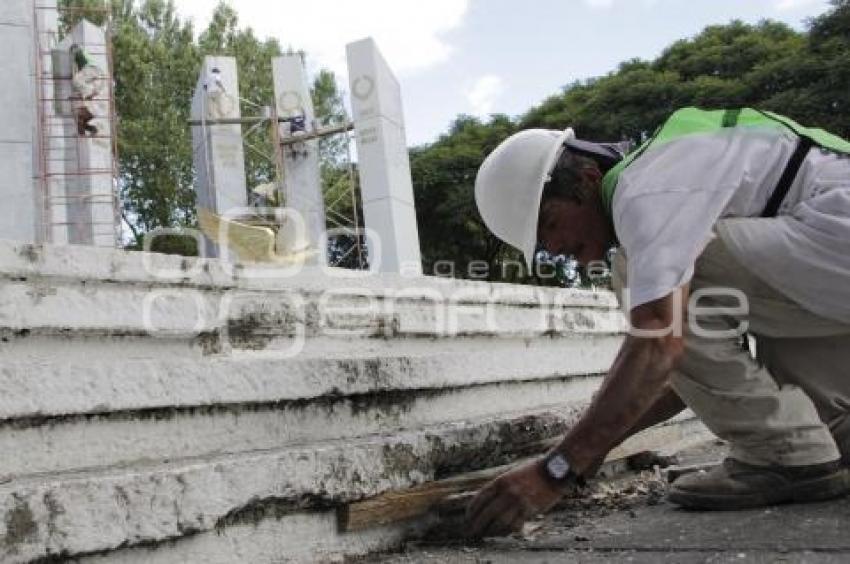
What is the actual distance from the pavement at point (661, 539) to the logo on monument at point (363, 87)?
24.4 ft

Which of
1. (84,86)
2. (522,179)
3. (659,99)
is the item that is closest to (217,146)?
(84,86)

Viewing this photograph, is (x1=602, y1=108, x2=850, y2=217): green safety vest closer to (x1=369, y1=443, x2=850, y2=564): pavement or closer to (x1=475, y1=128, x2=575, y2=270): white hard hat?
(x1=475, y1=128, x2=575, y2=270): white hard hat

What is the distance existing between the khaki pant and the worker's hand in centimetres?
60

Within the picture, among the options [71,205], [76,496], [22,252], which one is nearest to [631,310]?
[76,496]

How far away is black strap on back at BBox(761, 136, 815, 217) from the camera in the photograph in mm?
2057

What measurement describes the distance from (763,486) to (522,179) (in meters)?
0.96

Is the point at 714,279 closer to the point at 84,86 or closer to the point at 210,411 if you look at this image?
the point at 210,411

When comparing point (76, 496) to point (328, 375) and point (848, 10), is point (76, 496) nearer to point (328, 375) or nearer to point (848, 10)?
point (328, 375)

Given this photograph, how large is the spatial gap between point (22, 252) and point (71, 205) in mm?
7128

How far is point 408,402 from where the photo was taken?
2312 mm

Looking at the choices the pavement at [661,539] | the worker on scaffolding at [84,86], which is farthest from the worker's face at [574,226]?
the worker on scaffolding at [84,86]

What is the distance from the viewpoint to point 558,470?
173 cm

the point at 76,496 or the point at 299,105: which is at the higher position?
the point at 299,105

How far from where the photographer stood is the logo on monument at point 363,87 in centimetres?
926
